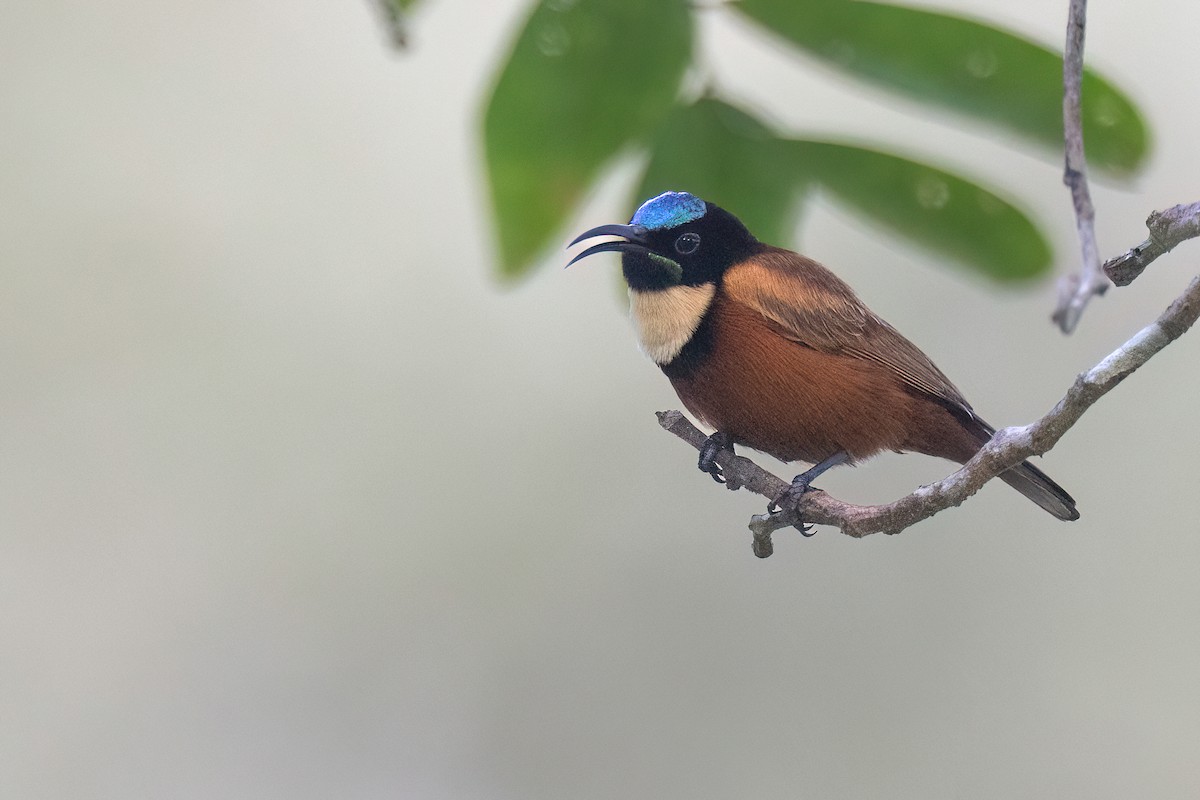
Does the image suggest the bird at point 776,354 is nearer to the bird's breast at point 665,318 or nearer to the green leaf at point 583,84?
the bird's breast at point 665,318

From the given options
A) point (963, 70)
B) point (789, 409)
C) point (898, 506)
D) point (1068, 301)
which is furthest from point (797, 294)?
point (1068, 301)

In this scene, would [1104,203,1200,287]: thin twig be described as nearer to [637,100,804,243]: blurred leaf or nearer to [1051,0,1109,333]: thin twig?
[1051,0,1109,333]: thin twig

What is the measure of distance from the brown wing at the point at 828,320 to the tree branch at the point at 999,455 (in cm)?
50

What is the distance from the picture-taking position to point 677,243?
8.20 ft

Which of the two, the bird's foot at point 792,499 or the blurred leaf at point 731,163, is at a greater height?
the blurred leaf at point 731,163

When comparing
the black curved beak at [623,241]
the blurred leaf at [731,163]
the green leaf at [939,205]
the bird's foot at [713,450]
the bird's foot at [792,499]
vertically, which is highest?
the green leaf at [939,205]

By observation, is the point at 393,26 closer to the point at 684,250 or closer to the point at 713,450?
the point at 684,250

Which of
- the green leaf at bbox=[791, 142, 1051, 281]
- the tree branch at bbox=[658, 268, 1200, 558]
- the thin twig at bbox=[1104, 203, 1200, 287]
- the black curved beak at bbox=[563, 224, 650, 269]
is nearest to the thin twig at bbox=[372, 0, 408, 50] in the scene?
the black curved beak at bbox=[563, 224, 650, 269]

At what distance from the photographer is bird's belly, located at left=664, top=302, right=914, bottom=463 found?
2367 millimetres

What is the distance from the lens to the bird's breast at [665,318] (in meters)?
2.50

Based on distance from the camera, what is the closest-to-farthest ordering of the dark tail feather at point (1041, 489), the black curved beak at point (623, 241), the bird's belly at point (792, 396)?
1. the dark tail feather at point (1041, 489)
2. the black curved beak at point (623, 241)
3. the bird's belly at point (792, 396)

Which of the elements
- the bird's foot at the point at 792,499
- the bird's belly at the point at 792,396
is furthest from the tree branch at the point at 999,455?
the bird's belly at the point at 792,396

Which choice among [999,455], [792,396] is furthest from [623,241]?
[999,455]

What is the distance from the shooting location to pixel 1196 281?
1405 mm
